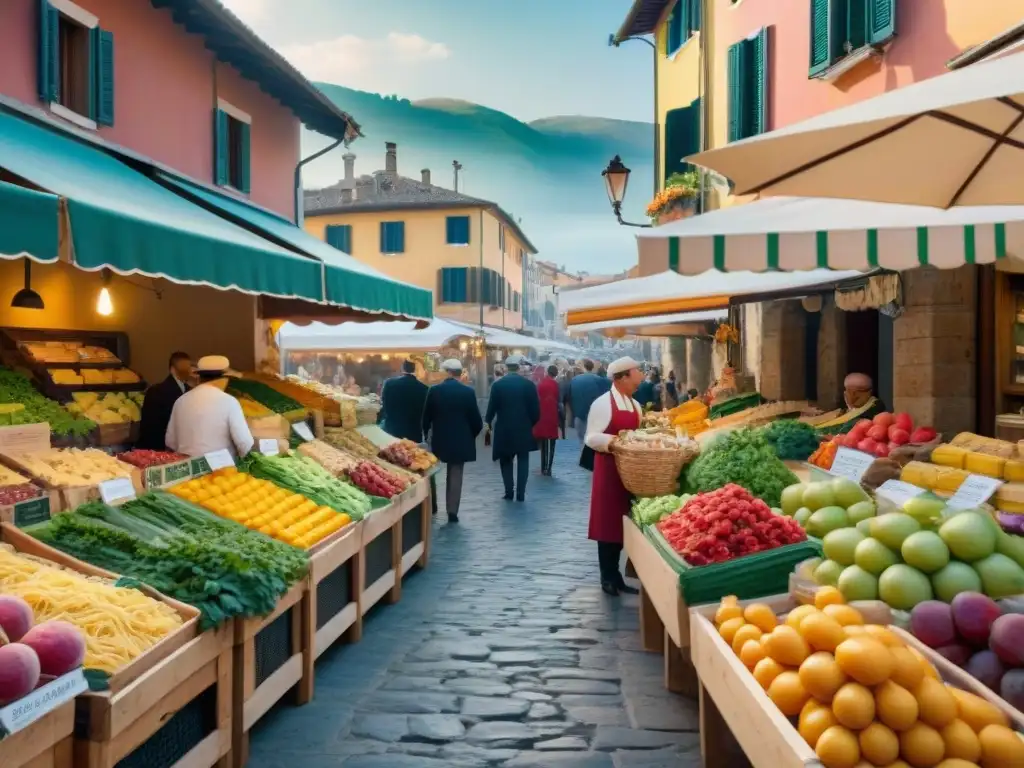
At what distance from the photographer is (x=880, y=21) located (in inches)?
338

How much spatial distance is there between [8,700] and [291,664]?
2366mm

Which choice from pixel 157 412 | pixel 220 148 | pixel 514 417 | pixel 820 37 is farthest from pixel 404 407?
pixel 820 37

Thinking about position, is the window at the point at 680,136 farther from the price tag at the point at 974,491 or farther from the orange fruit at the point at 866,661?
the orange fruit at the point at 866,661

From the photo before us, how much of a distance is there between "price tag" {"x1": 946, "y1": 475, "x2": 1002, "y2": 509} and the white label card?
552 centimetres

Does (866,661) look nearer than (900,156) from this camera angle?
Yes

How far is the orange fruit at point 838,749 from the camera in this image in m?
2.41

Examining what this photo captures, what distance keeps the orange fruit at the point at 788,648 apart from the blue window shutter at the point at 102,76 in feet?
25.1

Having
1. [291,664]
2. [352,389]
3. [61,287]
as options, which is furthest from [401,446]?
[352,389]

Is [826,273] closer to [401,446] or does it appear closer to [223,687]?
[401,446]

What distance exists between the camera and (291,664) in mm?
4719

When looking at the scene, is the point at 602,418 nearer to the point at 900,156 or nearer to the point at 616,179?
the point at 900,156

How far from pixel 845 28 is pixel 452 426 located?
20.5 ft

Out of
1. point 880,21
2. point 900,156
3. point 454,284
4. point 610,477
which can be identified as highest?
point 454,284

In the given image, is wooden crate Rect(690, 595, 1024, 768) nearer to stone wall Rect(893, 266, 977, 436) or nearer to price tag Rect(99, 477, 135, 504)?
price tag Rect(99, 477, 135, 504)
